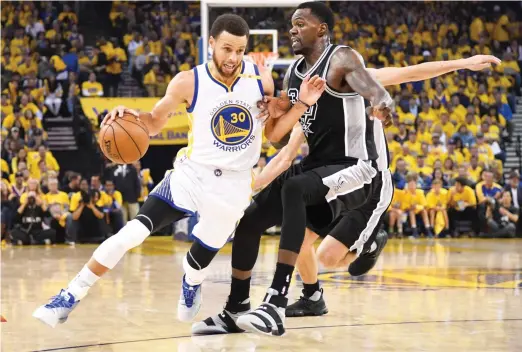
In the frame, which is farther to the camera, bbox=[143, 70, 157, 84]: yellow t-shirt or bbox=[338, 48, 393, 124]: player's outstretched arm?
bbox=[143, 70, 157, 84]: yellow t-shirt

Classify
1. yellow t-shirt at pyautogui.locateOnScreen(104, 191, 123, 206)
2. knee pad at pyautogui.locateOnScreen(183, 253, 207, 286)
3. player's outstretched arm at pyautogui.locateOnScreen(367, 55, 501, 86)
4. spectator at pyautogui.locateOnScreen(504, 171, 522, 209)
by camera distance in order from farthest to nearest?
spectator at pyautogui.locateOnScreen(504, 171, 522, 209)
yellow t-shirt at pyautogui.locateOnScreen(104, 191, 123, 206)
player's outstretched arm at pyautogui.locateOnScreen(367, 55, 501, 86)
knee pad at pyautogui.locateOnScreen(183, 253, 207, 286)

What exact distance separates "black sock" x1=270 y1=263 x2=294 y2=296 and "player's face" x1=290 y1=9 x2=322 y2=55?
60.7 inches

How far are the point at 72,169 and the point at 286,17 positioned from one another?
16.7 feet

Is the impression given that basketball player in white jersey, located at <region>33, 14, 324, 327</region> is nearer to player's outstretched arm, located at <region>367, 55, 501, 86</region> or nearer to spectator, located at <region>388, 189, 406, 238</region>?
player's outstretched arm, located at <region>367, 55, 501, 86</region>

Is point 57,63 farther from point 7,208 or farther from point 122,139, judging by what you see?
point 122,139

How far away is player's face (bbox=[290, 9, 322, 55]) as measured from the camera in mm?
6004

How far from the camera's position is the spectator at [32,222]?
14.6 meters

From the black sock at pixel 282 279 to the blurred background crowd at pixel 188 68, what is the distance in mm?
9978

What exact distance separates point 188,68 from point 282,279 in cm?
1410

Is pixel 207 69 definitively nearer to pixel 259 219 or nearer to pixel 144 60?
pixel 259 219

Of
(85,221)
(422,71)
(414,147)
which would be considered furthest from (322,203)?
(414,147)

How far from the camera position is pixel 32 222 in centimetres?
1468

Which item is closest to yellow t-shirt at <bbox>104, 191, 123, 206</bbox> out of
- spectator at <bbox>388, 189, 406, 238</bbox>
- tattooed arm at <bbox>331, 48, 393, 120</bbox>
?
spectator at <bbox>388, 189, 406, 238</bbox>

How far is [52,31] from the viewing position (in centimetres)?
1967
